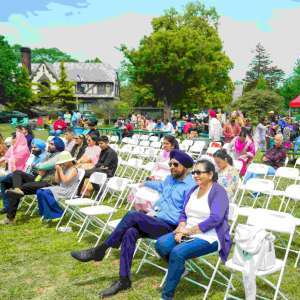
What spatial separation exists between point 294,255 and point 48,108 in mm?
44957

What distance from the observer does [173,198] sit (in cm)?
475

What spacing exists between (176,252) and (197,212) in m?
0.55

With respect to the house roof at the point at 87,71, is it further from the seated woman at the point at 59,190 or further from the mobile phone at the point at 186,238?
the mobile phone at the point at 186,238

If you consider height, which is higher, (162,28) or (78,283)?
(162,28)

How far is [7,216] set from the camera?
22.6ft

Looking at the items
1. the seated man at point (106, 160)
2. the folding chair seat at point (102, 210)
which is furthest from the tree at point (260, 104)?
the folding chair seat at point (102, 210)

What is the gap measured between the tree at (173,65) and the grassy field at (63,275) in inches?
1237

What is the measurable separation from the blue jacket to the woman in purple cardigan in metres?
0.22

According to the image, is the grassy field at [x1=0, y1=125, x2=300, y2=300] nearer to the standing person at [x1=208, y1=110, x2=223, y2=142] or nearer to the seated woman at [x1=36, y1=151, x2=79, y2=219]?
the seated woman at [x1=36, y1=151, x2=79, y2=219]

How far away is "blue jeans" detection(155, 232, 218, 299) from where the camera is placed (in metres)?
3.89

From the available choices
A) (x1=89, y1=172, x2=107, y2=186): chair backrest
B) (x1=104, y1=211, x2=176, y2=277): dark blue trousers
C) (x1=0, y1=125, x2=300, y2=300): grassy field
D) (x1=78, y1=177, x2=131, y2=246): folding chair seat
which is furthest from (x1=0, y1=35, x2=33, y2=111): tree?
(x1=104, y1=211, x2=176, y2=277): dark blue trousers

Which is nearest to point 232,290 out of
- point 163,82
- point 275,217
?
point 275,217

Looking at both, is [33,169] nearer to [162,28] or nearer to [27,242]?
[27,242]

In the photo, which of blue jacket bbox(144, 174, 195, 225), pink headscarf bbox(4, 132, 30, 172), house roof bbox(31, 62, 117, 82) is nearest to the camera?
blue jacket bbox(144, 174, 195, 225)
